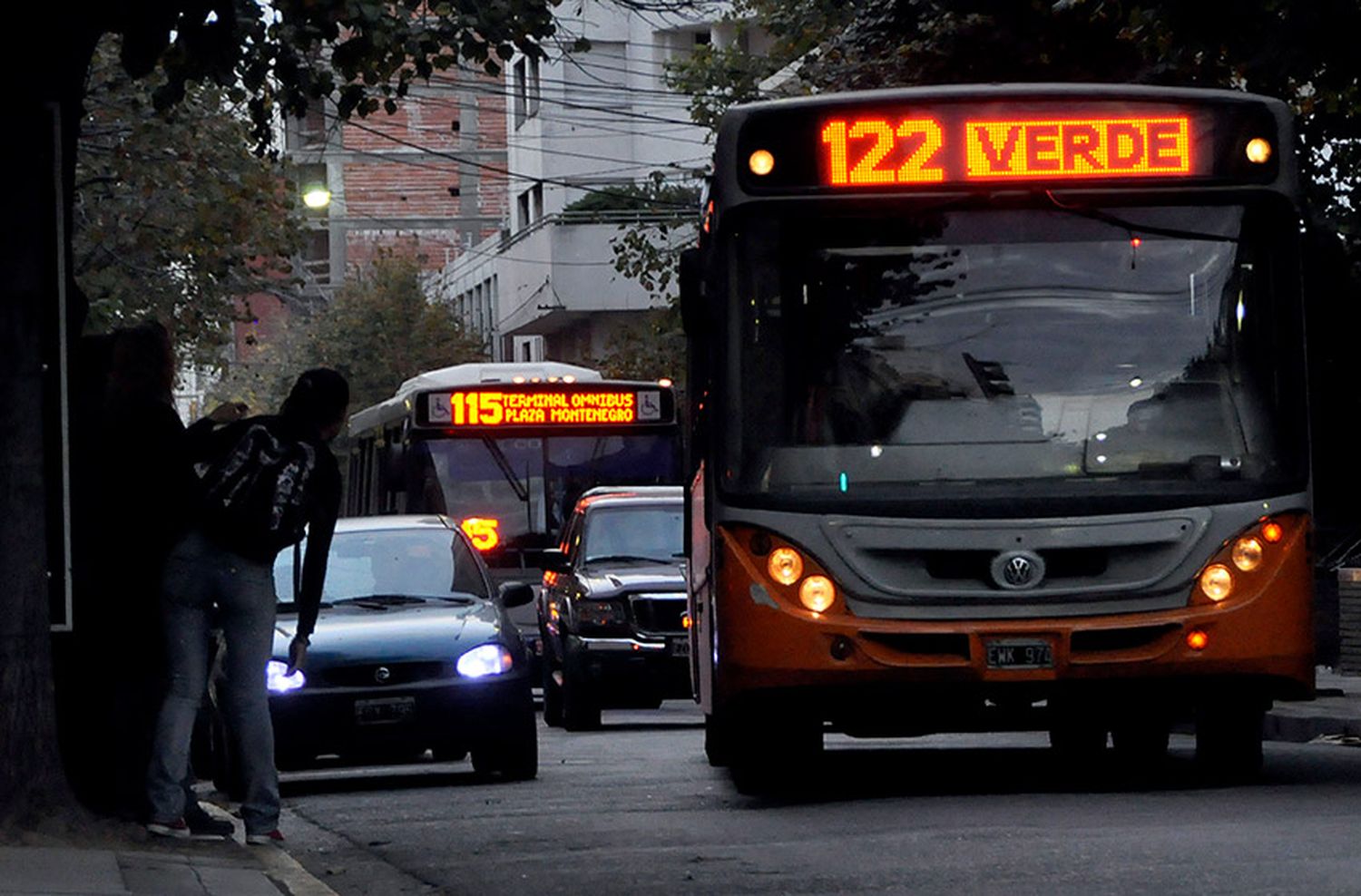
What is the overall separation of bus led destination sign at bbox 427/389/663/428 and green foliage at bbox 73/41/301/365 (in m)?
2.54

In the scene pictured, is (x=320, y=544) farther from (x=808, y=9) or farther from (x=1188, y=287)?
(x=808, y=9)

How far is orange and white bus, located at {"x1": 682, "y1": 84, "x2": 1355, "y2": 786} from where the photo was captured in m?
12.0

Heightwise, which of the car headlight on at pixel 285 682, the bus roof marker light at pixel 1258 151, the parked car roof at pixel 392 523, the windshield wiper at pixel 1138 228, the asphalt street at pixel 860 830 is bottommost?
the asphalt street at pixel 860 830

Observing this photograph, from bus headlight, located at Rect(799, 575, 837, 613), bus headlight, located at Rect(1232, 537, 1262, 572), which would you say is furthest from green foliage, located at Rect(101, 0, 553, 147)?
bus headlight, located at Rect(1232, 537, 1262, 572)

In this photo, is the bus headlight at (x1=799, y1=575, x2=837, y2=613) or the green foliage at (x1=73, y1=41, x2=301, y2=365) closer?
the bus headlight at (x1=799, y1=575, x2=837, y2=613)

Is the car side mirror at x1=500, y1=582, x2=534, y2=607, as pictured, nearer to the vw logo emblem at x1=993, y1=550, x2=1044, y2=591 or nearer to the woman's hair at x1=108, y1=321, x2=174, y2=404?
the vw logo emblem at x1=993, y1=550, x2=1044, y2=591

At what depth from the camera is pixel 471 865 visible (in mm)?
10555

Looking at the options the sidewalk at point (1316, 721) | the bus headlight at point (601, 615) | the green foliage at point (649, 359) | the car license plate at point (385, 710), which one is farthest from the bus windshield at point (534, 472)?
the green foliage at point (649, 359)

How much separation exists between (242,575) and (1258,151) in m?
4.57

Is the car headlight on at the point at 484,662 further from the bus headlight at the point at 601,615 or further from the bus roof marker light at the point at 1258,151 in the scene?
the bus headlight at the point at 601,615

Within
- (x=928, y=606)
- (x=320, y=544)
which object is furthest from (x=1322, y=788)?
(x=320, y=544)

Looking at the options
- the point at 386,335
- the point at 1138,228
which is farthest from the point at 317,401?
the point at 386,335

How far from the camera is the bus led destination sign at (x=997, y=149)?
40.1 feet

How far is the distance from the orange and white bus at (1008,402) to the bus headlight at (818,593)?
0.04 feet
